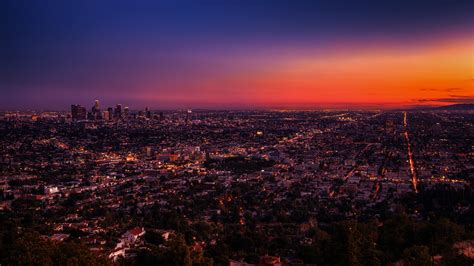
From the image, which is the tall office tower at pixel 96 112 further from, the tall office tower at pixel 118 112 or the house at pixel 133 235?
the house at pixel 133 235

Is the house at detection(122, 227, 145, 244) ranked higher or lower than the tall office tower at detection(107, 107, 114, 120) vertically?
lower

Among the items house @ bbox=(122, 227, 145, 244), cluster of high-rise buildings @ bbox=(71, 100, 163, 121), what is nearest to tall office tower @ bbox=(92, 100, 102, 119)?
cluster of high-rise buildings @ bbox=(71, 100, 163, 121)

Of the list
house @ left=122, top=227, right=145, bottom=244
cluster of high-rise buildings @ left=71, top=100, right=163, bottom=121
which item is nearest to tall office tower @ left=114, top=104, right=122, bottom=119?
cluster of high-rise buildings @ left=71, top=100, right=163, bottom=121

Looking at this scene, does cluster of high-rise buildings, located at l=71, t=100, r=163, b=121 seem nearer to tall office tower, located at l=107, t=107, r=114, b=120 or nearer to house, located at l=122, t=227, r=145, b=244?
tall office tower, located at l=107, t=107, r=114, b=120

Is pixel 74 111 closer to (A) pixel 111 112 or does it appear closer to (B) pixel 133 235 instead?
(A) pixel 111 112

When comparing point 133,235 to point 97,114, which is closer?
point 133,235

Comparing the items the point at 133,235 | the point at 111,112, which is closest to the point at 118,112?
the point at 111,112

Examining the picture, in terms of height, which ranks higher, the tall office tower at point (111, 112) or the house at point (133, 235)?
the tall office tower at point (111, 112)

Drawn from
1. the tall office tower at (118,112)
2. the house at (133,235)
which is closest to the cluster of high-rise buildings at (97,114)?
the tall office tower at (118,112)

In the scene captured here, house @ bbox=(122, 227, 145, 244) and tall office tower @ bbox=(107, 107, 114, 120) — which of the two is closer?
house @ bbox=(122, 227, 145, 244)

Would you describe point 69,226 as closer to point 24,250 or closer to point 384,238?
point 24,250

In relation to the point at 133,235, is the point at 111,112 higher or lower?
higher
